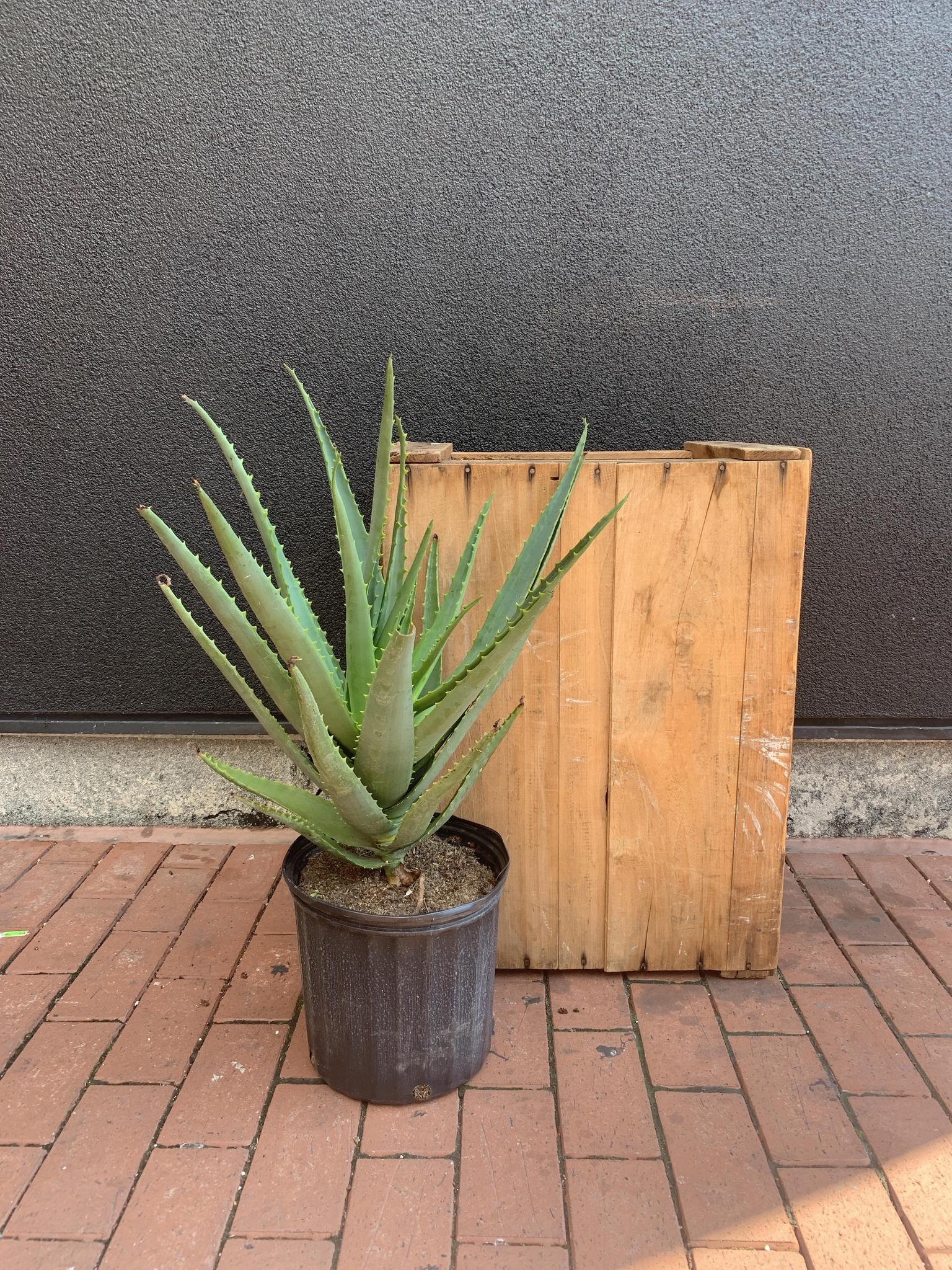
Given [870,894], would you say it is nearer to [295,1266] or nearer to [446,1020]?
[446,1020]

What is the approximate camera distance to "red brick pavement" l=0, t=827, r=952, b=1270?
149cm

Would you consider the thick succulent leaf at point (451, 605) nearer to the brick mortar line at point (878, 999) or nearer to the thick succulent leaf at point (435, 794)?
the thick succulent leaf at point (435, 794)

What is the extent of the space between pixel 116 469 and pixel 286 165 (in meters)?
0.93

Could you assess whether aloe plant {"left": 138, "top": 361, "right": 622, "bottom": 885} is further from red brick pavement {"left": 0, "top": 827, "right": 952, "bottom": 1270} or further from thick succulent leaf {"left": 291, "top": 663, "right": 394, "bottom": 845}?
red brick pavement {"left": 0, "top": 827, "right": 952, "bottom": 1270}

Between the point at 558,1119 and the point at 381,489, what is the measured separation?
1203 mm

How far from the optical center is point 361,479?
2.63 metres

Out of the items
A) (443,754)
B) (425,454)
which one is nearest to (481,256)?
(425,454)

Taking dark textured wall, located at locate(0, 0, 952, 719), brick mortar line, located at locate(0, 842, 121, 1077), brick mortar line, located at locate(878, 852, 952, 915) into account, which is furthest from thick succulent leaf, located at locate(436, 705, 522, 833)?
brick mortar line, located at locate(878, 852, 952, 915)

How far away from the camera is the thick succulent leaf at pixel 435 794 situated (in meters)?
1.64

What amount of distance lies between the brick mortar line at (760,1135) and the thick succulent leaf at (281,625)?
1.01m

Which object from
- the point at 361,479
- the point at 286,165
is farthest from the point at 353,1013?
the point at 286,165

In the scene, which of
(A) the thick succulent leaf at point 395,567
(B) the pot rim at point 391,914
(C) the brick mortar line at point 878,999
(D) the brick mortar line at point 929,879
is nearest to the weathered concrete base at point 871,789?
(D) the brick mortar line at point 929,879

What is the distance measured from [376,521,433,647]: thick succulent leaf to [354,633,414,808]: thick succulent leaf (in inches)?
5.8

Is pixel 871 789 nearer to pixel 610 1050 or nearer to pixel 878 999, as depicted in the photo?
pixel 878 999
